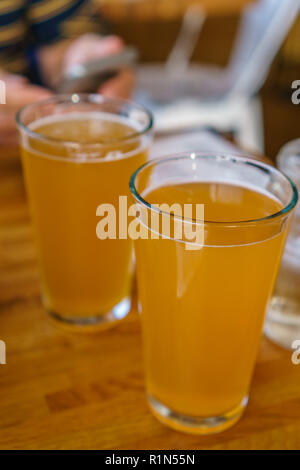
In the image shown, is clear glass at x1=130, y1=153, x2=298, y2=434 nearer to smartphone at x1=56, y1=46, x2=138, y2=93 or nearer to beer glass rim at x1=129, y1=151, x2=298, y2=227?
beer glass rim at x1=129, y1=151, x2=298, y2=227

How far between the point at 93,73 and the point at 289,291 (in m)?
0.53

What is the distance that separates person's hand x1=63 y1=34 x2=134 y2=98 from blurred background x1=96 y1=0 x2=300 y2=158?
0.35m

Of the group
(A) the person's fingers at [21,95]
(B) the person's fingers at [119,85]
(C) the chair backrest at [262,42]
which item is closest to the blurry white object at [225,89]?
(C) the chair backrest at [262,42]

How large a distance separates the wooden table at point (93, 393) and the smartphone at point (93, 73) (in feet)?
1.27

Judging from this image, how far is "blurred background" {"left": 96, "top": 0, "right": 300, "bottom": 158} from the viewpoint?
2029 mm

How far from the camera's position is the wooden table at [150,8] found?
229 centimetres

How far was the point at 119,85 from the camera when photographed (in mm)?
1075

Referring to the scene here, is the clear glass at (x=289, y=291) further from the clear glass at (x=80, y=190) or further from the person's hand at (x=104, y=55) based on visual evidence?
the person's hand at (x=104, y=55)

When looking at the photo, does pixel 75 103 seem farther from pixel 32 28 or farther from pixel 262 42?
pixel 262 42

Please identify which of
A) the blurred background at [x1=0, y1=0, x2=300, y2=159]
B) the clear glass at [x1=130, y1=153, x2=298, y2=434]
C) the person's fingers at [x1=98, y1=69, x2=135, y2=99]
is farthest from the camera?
the blurred background at [x1=0, y1=0, x2=300, y2=159]

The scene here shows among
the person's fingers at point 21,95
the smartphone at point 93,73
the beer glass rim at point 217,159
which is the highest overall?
the beer glass rim at point 217,159

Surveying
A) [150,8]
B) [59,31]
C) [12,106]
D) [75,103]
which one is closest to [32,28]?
[59,31]

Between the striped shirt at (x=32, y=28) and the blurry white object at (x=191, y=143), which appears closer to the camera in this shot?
the blurry white object at (x=191, y=143)

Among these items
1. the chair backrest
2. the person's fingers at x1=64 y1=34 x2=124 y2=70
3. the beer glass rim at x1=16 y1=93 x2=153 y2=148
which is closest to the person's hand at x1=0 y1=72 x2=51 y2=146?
the person's fingers at x1=64 y1=34 x2=124 y2=70
